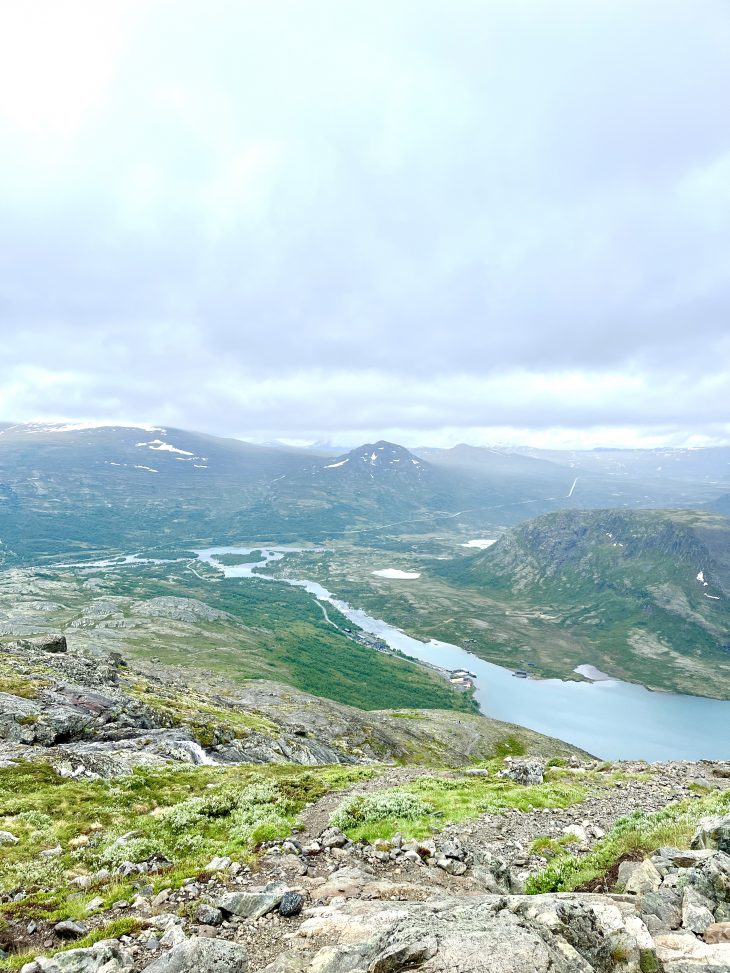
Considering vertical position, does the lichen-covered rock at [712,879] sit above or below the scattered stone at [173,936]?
above

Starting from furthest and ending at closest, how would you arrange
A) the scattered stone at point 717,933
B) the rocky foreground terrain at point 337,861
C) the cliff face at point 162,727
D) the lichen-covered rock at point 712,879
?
the cliff face at point 162,727 → the lichen-covered rock at point 712,879 → the scattered stone at point 717,933 → the rocky foreground terrain at point 337,861

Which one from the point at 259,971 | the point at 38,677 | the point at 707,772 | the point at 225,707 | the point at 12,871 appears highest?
the point at 259,971

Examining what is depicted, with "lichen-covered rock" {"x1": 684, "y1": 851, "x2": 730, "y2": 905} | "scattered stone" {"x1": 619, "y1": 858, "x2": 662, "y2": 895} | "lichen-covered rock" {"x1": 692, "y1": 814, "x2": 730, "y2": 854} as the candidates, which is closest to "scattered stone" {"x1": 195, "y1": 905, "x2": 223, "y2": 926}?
"scattered stone" {"x1": 619, "y1": 858, "x2": 662, "y2": 895}

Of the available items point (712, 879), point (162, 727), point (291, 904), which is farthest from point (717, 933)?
point (162, 727)

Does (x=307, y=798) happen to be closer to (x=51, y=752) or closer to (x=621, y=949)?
(x=51, y=752)

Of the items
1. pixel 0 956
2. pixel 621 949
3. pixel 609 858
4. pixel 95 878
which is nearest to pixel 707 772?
pixel 609 858

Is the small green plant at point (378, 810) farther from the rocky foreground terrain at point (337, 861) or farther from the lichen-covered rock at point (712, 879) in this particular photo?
the lichen-covered rock at point (712, 879)

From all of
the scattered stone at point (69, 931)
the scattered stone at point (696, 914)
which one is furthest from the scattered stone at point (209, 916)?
the scattered stone at point (696, 914)

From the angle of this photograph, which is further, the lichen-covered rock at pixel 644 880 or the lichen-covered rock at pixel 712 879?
the lichen-covered rock at pixel 644 880

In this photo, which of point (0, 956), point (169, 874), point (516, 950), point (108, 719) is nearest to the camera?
point (516, 950)
